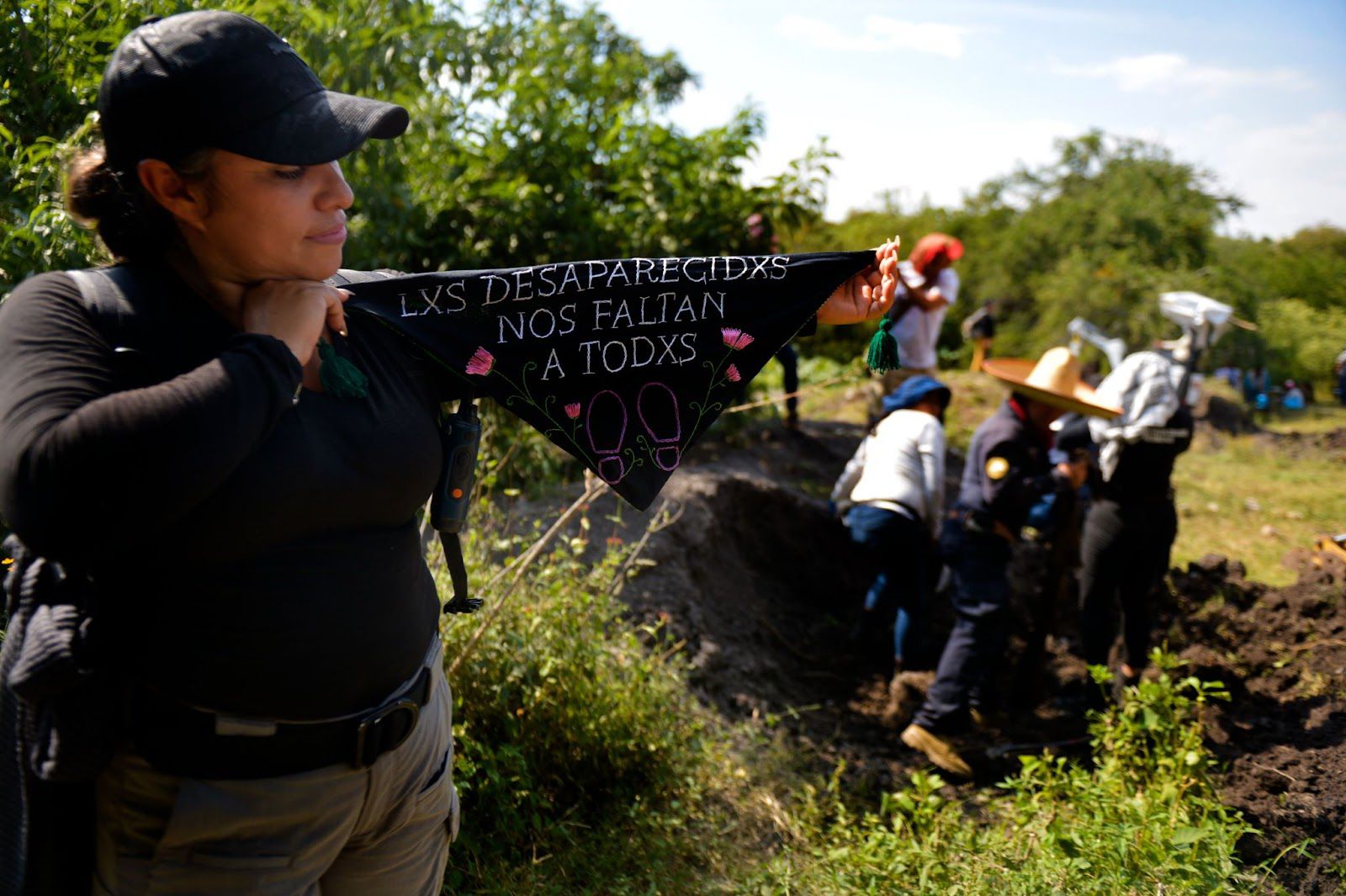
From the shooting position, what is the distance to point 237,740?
1495 mm

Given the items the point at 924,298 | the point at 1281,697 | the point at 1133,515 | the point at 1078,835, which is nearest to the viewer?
the point at 1078,835

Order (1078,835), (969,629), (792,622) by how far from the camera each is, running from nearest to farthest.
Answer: (1078,835), (969,629), (792,622)

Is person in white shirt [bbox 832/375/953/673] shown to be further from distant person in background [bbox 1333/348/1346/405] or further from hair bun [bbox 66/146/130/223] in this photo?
distant person in background [bbox 1333/348/1346/405]

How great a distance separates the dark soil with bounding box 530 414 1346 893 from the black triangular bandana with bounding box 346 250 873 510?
235cm

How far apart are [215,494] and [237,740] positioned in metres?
0.37

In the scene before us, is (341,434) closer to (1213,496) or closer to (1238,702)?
(1238,702)

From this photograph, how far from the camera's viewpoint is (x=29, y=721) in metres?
1.48

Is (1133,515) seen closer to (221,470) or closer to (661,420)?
(661,420)

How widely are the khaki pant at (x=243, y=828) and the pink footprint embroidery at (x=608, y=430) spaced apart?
68cm

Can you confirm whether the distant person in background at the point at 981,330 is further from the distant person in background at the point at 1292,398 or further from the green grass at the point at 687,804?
the green grass at the point at 687,804

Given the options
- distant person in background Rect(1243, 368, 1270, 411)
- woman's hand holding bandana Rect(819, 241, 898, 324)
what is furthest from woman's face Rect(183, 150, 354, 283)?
distant person in background Rect(1243, 368, 1270, 411)

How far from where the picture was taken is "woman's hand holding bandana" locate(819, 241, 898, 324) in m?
2.21

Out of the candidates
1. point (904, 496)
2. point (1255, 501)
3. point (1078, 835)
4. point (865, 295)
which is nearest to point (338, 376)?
point (865, 295)

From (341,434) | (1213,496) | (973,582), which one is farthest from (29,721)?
(1213,496)
